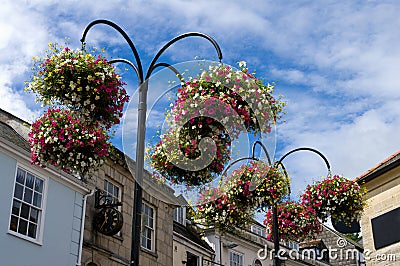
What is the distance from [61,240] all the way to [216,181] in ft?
28.8

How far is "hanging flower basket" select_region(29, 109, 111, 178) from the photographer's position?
706 centimetres

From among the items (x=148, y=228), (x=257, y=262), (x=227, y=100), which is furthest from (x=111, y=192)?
(x=257, y=262)

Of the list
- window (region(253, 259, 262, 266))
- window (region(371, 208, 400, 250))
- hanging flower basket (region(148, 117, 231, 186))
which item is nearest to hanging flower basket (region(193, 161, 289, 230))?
hanging flower basket (region(148, 117, 231, 186))

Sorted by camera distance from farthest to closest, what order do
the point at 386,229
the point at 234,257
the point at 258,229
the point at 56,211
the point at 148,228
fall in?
1. the point at 258,229
2. the point at 234,257
3. the point at 148,228
4. the point at 386,229
5. the point at 56,211

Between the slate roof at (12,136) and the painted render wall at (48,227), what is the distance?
1.85ft

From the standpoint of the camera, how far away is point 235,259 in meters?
26.4

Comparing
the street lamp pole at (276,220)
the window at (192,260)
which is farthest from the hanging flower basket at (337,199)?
the window at (192,260)

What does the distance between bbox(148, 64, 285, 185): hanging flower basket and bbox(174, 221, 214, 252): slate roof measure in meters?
16.0

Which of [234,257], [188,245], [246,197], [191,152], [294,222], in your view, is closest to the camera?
[191,152]

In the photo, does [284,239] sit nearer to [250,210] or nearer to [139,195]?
[250,210]

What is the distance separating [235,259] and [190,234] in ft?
10.1

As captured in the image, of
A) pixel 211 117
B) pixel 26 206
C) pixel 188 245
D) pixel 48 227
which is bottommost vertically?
pixel 211 117

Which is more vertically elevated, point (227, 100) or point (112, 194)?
point (112, 194)

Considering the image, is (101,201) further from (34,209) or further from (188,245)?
(188,245)
